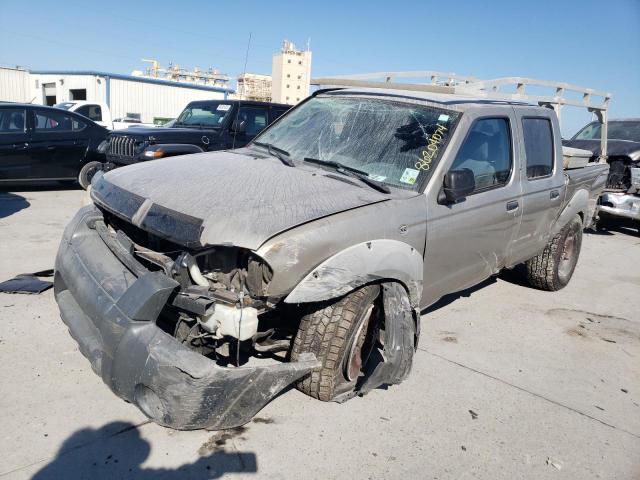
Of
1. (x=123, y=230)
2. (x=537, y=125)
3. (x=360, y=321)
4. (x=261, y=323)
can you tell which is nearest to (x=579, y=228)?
(x=537, y=125)

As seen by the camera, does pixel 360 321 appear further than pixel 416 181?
No

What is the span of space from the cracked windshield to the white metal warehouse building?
24170 mm

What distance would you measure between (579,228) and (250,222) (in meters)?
4.66

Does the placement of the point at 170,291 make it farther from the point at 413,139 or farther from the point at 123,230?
the point at 413,139

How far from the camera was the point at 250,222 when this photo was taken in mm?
2535

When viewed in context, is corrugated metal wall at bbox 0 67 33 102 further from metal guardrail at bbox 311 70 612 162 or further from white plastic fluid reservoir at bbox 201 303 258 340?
white plastic fluid reservoir at bbox 201 303 258 340

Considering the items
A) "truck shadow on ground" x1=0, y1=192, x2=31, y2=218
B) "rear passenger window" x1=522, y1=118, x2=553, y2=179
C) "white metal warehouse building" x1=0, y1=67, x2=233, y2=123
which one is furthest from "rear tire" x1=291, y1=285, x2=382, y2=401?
"white metal warehouse building" x1=0, y1=67, x2=233, y2=123

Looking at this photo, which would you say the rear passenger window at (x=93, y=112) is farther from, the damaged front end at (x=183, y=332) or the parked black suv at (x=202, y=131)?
the damaged front end at (x=183, y=332)

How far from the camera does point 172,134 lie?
8430 millimetres

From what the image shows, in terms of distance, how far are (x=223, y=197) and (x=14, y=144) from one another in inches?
307

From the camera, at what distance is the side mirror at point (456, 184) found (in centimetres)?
328

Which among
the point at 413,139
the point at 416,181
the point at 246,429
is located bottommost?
the point at 246,429

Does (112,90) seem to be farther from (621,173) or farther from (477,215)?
(477,215)

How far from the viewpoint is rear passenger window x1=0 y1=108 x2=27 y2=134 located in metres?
8.79
